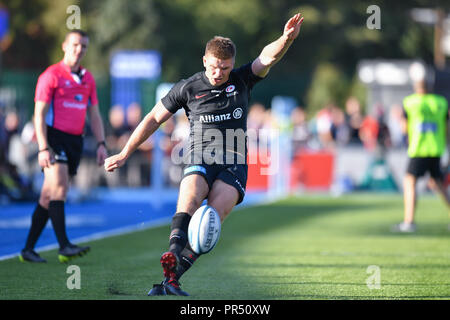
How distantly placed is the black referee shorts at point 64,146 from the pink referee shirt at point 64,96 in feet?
0.16

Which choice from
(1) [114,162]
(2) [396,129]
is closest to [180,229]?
(1) [114,162]

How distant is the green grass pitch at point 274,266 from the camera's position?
6.82 m

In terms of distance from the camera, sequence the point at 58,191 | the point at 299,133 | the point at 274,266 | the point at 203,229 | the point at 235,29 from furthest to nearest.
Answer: the point at 235,29, the point at 299,133, the point at 58,191, the point at 274,266, the point at 203,229

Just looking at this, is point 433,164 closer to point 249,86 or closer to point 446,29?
point 249,86

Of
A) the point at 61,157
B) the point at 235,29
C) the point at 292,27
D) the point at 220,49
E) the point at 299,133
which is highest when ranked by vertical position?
the point at 235,29

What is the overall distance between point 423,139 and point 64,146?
5843mm

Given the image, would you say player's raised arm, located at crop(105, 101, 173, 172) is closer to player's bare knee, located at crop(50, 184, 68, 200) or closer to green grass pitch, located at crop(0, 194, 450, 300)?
green grass pitch, located at crop(0, 194, 450, 300)

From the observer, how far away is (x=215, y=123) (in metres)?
6.93

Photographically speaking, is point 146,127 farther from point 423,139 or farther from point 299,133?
point 299,133

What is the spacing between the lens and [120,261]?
8.91 m

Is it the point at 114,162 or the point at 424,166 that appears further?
the point at 424,166

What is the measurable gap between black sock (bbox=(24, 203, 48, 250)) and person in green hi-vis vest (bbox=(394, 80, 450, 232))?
5666 mm

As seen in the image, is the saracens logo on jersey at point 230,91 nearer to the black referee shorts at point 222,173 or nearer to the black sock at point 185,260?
the black referee shorts at point 222,173

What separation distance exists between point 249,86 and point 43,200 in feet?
9.41
